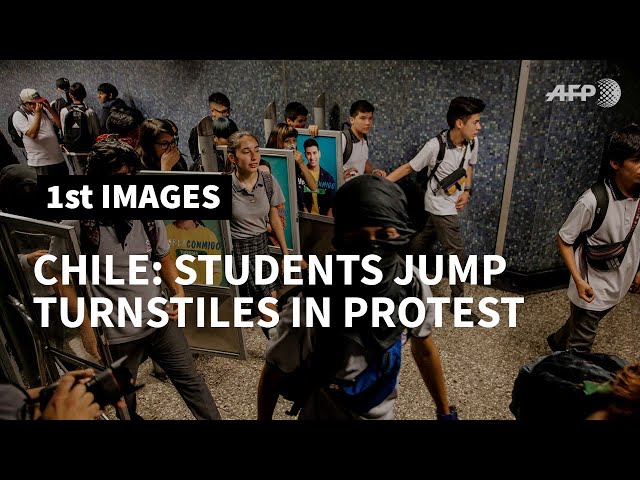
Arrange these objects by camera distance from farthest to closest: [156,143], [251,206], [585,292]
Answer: [156,143], [251,206], [585,292]

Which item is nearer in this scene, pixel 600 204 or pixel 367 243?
pixel 367 243

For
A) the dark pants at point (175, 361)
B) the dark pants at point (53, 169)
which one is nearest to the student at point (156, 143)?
the dark pants at point (175, 361)

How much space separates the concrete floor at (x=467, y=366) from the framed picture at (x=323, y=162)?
1.36 metres

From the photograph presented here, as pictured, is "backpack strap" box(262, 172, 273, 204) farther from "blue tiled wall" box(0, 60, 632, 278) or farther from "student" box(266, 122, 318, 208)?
"blue tiled wall" box(0, 60, 632, 278)

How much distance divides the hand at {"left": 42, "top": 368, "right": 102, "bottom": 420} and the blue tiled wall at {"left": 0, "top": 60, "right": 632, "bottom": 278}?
4004 millimetres

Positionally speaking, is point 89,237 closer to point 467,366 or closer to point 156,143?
point 156,143

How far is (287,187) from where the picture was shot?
13.1 feet

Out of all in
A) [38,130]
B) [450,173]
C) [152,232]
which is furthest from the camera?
[38,130]

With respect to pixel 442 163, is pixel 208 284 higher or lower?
lower

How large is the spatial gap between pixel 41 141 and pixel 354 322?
6414 mm

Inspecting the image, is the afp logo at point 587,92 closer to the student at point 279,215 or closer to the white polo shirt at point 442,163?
the white polo shirt at point 442,163

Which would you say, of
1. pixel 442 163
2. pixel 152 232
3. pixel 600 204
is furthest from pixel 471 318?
pixel 152 232

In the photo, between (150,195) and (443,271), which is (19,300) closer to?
(150,195)
